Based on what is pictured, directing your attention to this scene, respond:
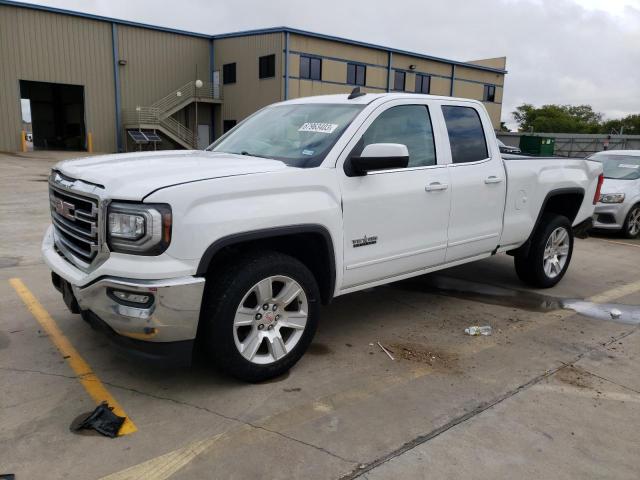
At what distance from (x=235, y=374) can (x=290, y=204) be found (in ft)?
3.73

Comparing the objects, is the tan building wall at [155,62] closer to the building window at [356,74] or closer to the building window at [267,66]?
the building window at [267,66]

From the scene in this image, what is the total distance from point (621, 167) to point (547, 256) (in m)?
6.09

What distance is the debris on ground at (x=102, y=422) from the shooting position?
9.65ft

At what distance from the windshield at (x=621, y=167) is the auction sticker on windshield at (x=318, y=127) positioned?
8.36 metres

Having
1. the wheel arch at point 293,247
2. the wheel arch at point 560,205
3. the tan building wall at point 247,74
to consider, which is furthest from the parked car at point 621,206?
the tan building wall at point 247,74

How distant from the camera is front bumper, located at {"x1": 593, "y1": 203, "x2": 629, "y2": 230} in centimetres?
958

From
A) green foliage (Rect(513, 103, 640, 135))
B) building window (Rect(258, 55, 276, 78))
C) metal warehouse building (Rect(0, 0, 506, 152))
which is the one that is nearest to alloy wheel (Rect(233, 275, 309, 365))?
metal warehouse building (Rect(0, 0, 506, 152))

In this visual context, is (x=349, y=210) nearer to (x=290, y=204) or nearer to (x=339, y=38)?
(x=290, y=204)

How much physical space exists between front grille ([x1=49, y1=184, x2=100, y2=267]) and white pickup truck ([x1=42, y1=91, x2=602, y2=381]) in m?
0.01

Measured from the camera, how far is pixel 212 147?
473 centimetres

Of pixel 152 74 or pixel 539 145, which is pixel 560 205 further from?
pixel 152 74

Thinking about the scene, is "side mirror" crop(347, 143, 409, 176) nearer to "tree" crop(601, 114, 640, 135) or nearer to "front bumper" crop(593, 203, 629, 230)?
"front bumper" crop(593, 203, 629, 230)

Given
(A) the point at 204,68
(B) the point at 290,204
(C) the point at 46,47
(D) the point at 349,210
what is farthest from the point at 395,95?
(A) the point at 204,68

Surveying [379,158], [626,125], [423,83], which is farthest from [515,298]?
[626,125]
